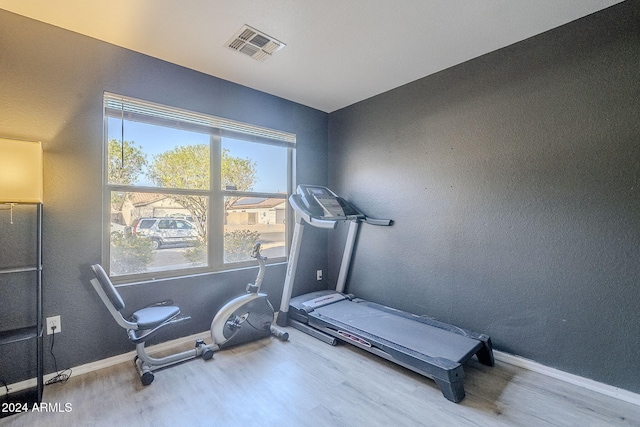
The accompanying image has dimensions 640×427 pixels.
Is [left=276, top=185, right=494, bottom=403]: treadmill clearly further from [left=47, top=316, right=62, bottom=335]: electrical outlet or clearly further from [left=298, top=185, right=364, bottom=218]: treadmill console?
[left=47, top=316, right=62, bottom=335]: electrical outlet

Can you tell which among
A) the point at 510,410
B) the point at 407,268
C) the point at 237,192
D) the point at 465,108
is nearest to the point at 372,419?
the point at 510,410

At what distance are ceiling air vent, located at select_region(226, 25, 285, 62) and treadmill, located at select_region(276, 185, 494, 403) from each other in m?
1.35

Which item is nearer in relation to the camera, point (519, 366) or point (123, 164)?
point (519, 366)

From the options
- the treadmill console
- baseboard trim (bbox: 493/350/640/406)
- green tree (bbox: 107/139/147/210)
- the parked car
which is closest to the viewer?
baseboard trim (bbox: 493/350/640/406)

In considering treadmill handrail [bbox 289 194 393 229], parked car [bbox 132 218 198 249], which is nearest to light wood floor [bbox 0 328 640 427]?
parked car [bbox 132 218 198 249]

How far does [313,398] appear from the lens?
6.43 feet

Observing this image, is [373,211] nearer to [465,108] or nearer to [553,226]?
[465,108]

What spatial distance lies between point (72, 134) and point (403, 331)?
3.13 meters

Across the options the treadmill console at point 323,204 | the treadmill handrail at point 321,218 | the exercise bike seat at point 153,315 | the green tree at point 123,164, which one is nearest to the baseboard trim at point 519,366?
the exercise bike seat at point 153,315

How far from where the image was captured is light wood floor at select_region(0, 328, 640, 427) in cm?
175

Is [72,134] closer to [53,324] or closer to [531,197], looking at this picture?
[53,324]

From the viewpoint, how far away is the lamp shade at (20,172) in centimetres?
174

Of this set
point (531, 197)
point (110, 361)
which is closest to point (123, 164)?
point (110, 361)

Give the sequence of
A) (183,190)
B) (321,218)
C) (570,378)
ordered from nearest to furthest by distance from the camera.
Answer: (570,378) → (183,190) → (321,218)
